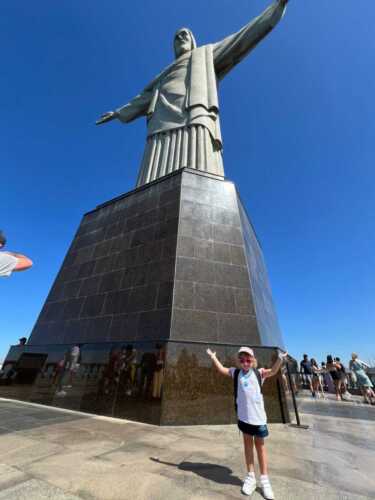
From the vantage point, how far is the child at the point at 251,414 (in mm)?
2514

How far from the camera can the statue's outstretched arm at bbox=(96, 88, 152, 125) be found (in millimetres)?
16391

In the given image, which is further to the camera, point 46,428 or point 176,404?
point 176,404

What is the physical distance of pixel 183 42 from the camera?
55.3ft

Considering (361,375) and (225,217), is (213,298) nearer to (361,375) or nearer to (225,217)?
(225,217)

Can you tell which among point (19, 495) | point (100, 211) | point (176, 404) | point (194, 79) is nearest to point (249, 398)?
point (19, 495)

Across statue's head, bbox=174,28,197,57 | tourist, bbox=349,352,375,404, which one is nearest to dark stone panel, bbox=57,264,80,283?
tourist, bbox=349,352,375,404

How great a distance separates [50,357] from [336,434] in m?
7.25

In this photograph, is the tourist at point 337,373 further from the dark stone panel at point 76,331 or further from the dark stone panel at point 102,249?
the dark stone panel at point 102,249

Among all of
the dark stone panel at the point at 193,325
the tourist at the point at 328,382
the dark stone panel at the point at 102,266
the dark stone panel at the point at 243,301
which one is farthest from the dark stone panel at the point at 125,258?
the tourist at the point at 328,382

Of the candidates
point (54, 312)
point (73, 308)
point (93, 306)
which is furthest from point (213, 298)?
point (54, 312)

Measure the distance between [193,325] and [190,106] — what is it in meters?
11.4

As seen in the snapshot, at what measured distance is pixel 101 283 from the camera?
8719 millimetres

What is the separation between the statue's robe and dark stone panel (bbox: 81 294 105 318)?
6.23 metres

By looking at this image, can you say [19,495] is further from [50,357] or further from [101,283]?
[101,283]
